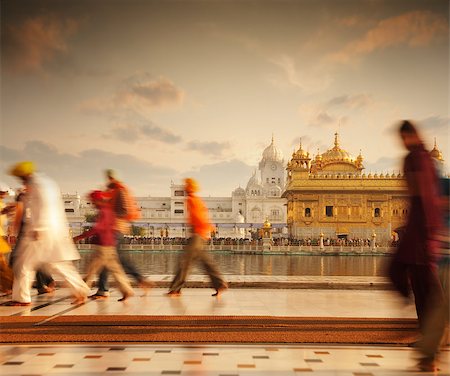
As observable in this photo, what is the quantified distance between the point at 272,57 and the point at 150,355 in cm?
761

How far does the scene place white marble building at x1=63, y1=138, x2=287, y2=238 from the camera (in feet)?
274

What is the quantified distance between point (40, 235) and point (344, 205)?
44.7 m

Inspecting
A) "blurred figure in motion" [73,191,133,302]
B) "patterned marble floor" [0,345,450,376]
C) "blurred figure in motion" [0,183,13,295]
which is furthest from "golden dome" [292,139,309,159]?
"patterned marble floor" [0,345,450,376]

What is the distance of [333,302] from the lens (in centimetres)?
708

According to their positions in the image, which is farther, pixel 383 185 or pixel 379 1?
pixel 383 185

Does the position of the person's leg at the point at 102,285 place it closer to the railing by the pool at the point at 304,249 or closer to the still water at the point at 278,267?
the still water at the point at 278,267

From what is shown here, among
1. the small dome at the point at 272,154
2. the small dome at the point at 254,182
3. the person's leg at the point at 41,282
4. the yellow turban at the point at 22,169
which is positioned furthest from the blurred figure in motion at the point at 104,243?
the small dome at the point at 272,154

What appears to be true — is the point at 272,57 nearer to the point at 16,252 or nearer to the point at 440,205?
the point at 16,252

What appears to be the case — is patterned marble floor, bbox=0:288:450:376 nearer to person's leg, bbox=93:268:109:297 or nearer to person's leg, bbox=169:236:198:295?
person's leg, bbox=93:268:109:297

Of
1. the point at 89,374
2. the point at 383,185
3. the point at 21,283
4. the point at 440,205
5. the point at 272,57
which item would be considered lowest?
the point at 89,374

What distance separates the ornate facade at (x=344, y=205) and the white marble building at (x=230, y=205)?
30.1 metres

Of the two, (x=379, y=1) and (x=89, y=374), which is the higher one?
(x=379, y=1)

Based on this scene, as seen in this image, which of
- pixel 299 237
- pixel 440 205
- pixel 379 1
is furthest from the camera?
pixel 299 237

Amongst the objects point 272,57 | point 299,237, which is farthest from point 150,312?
point 299,237
